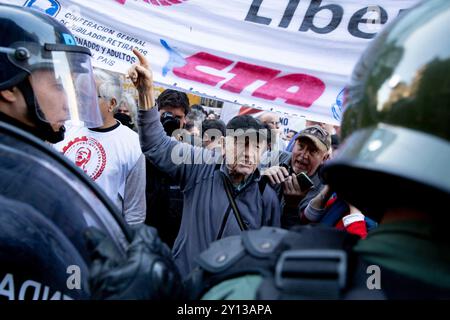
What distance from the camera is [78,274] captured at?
4.17 ft

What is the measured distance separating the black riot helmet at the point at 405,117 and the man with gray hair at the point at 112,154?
2.51 meters

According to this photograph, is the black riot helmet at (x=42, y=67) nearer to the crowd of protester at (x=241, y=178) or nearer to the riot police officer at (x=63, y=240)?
the crowd of protester at (x=241, y=178)

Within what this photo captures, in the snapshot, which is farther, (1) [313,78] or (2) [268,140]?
(2) [268,140]

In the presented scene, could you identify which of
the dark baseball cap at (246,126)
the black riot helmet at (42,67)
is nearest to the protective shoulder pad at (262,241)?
the black riot helmet at (42,67)

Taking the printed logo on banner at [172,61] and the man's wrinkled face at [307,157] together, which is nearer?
the printed logo on banner at [172,61]

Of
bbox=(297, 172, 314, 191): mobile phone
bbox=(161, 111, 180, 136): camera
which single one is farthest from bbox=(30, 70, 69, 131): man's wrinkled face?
bbox=(161, 111, 180, 136): camera

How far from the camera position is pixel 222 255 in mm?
1191

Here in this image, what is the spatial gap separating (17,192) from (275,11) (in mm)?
2168

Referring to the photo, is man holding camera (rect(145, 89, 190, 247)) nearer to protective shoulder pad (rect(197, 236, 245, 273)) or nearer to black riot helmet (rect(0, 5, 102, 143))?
black riot helmet (rect(0, 5, 102, 143))

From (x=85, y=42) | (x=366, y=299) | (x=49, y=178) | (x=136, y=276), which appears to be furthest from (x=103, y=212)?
(x=85, y=42)

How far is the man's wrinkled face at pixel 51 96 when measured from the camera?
2121 millimetres
